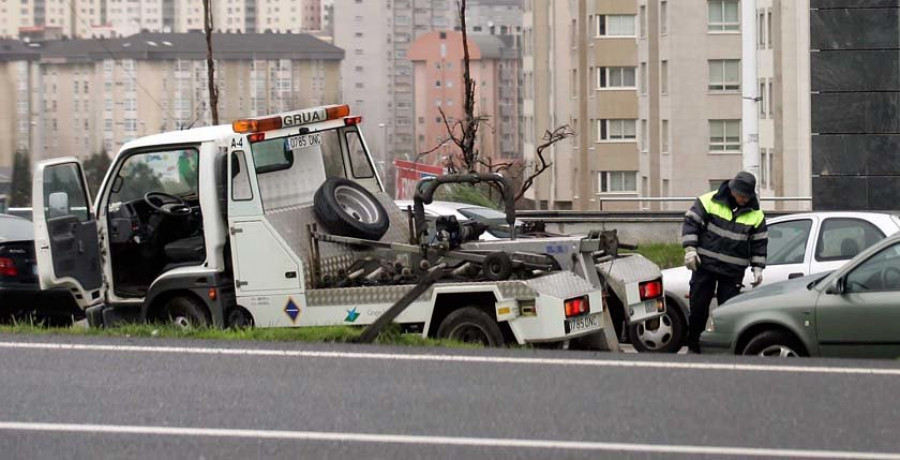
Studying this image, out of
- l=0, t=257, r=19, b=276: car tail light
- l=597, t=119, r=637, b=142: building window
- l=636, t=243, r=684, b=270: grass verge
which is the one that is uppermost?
l=597, t=119, r=637, b=142: building window

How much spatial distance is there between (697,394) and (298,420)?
2170 mm

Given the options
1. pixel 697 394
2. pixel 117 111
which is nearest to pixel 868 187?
pixel 697 394

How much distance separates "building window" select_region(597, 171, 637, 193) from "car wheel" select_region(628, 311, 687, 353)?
69791 mm

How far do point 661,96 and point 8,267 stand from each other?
5976 centimetres

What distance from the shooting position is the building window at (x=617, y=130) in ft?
272

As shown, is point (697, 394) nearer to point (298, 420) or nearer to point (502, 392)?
point (502, 392)

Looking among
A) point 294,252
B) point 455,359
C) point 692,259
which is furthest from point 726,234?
point 455,359

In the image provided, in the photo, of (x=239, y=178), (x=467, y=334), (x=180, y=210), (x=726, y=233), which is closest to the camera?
(x=467, y=334)

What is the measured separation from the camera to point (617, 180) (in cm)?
8375

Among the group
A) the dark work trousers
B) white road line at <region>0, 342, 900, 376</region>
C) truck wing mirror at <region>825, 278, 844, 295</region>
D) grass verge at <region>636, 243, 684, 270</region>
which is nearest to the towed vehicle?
the dark work trousers

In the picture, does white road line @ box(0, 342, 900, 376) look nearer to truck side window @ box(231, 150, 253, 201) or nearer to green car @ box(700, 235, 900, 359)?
green car @ box(700, 235, 900, 359)

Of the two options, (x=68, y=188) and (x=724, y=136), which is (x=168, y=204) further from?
(x=724, y=136)

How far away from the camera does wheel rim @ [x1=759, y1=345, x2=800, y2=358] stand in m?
11.5

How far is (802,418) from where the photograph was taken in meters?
8.13
